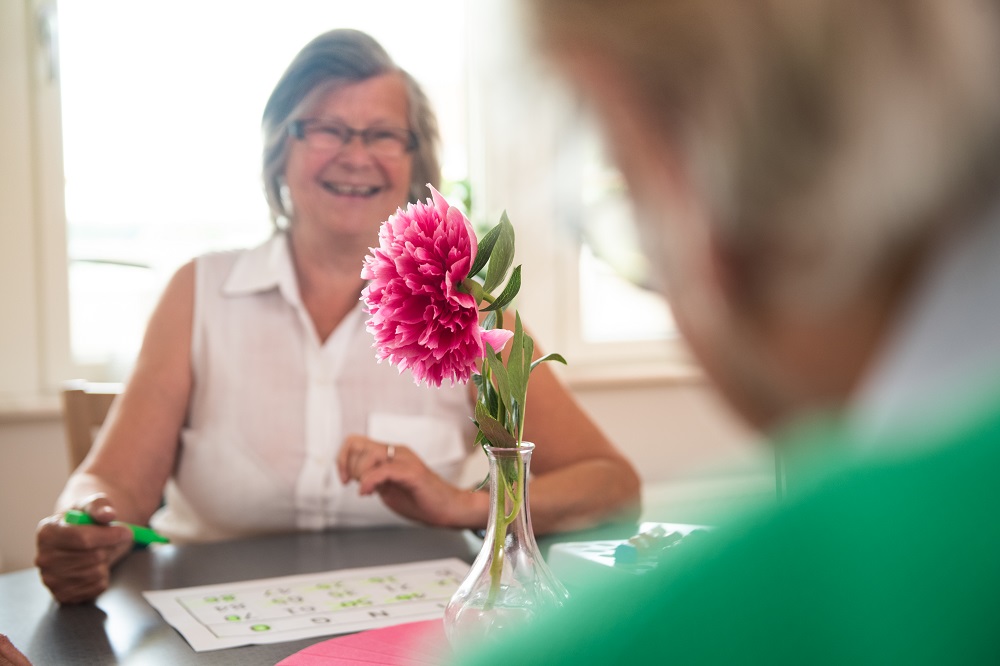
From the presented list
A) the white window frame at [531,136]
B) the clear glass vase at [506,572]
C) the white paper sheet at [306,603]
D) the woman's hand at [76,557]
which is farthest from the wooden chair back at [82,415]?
the white window frame at [531,136]

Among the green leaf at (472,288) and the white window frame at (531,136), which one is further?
the green leaf at (472,288)

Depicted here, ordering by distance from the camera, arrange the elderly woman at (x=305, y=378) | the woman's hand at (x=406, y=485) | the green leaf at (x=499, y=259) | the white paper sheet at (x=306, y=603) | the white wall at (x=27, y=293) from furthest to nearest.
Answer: the white wall at (x=27, y=293), the elderly woman at (x=305, y=378), the woman's hand at (x=406, y=485), the white paper sheet at (x=306, y=603), the green leaf at (x=499, y=259)

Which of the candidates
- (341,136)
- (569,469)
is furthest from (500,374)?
(341,136)

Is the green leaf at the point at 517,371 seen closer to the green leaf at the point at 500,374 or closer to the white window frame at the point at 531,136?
the green leaf at the point at 500,374

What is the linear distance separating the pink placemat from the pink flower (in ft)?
0.91

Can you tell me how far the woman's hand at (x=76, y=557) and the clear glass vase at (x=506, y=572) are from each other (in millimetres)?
530

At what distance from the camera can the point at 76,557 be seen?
1.13 m

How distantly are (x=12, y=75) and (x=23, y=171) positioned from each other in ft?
0.79

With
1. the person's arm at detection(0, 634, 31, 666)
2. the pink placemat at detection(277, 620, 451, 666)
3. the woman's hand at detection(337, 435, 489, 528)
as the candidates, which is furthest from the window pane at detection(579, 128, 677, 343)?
the woman's hand at detection(337, 435, 489, 528)

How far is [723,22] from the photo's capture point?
11.3 inches

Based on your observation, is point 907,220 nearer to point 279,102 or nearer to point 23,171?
point 279,102

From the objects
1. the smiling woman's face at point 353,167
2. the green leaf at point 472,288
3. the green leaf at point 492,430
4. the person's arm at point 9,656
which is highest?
the smiling woman's face at point 353,167

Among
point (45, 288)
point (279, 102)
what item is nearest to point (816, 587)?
point (279, 102)

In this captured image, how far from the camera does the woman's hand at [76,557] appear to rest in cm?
111
